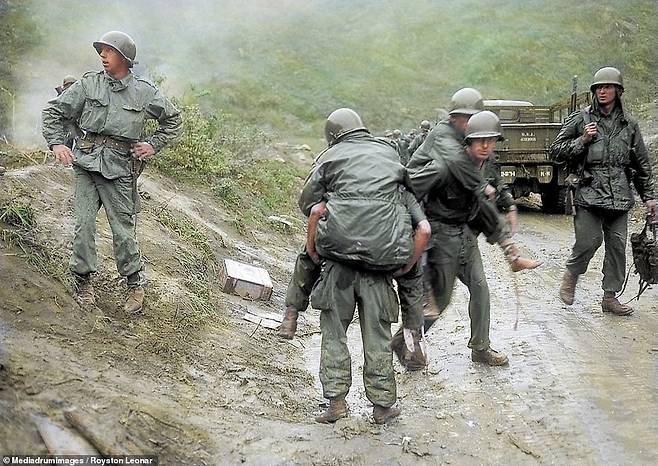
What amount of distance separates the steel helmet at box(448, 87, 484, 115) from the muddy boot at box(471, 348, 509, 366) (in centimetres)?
Answer: 169

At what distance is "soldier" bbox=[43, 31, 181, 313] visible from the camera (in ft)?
17.4

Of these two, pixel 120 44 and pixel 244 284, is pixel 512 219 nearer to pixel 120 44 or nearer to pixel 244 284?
pixel 120 44

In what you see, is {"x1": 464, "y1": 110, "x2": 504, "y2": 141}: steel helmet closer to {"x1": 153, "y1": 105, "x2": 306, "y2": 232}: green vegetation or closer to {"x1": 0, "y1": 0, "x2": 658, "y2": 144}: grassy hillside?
{"x1": 153, "y1": 105, "x2": 306, "y2": 232}: green vegetation

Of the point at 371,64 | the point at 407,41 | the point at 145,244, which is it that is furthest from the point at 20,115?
the point at 407,41

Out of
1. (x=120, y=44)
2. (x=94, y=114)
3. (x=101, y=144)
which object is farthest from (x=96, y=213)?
(x=120, y=44)

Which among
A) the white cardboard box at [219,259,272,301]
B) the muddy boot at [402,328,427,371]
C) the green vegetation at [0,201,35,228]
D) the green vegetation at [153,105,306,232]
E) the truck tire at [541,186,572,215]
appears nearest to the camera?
the muddy boot at [402,328,427,371]

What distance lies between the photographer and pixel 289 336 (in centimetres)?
473

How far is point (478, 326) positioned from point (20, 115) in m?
10.5

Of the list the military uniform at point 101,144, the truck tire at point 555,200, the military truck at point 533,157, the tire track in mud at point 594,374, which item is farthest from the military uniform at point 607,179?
the truck tire at point 555,200

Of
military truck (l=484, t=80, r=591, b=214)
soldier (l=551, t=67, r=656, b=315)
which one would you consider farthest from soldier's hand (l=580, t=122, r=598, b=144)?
military truck (l=484, t=80, r=591, b=214)

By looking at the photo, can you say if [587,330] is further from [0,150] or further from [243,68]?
[243,68]

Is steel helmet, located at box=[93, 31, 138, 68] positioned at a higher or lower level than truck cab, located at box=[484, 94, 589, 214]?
higher

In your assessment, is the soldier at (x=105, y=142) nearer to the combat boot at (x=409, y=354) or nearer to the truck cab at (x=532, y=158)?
the combat boot at (x=409, y=354)

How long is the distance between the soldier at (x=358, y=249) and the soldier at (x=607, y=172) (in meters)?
2.67
